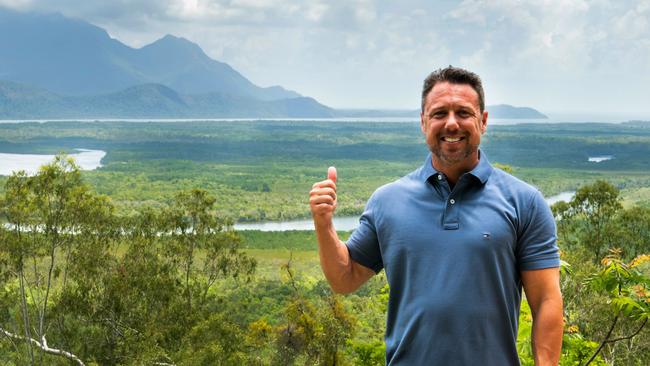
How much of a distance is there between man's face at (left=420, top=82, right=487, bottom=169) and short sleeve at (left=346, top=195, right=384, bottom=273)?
0.27 metres

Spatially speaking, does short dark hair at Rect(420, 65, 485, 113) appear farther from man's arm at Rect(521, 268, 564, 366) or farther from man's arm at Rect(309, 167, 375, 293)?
man's arm at Rect(521, 268, 564, 366)

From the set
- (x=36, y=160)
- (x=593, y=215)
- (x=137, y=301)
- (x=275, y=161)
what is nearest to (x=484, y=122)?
(x=137, y=301)

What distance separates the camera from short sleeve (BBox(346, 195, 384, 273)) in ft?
7.29

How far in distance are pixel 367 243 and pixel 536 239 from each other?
21.8 inches

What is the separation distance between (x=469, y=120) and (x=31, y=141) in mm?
Answer: 127711

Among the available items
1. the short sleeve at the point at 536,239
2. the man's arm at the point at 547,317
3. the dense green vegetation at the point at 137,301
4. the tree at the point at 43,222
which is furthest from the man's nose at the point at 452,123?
the tree at the point at 43,222

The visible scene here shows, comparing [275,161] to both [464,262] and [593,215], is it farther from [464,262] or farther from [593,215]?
[464,262]

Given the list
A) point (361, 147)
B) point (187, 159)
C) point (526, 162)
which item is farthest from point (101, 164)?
point (526, 162)

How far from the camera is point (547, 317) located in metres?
1.99

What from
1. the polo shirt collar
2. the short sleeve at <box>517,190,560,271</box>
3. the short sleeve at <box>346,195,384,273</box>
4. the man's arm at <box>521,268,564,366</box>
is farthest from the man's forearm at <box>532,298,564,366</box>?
the short sleeve at <box>346,195,384,273</box>

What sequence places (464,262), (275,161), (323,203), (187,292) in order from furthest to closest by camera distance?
(275,161), (187,292), (323,203), (464,262)

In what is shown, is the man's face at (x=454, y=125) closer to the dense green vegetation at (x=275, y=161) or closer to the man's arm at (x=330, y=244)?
the man's arm at (x=330, y=244)

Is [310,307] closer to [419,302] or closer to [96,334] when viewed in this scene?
[96,334]

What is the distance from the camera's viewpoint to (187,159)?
353 feet
